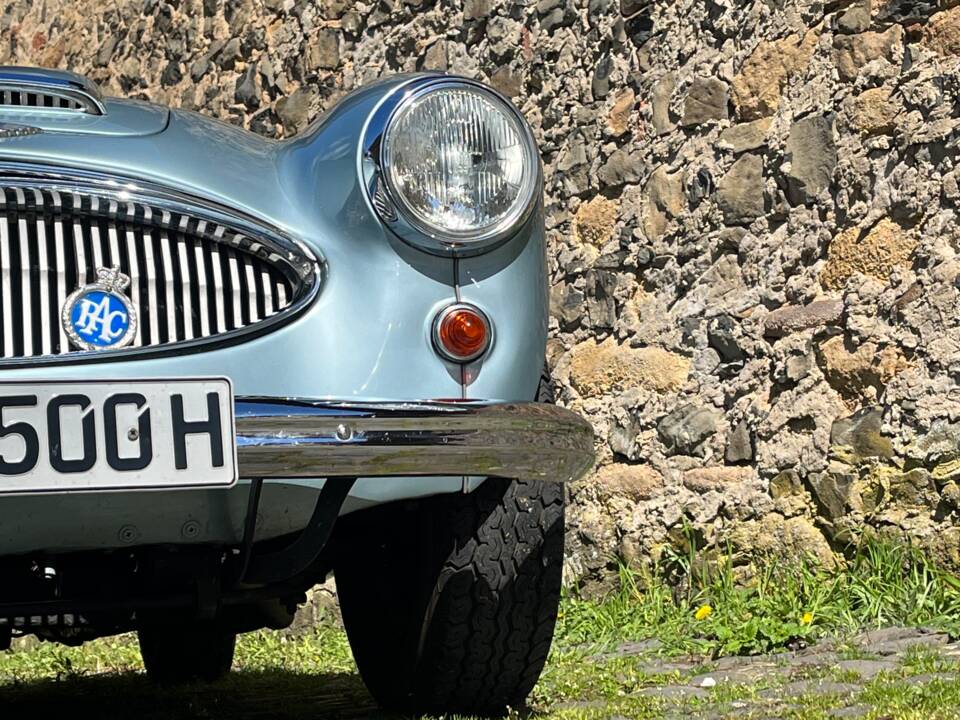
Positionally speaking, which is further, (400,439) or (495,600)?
(495,600)

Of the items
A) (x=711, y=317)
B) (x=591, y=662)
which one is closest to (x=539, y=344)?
(x=591, y=662)

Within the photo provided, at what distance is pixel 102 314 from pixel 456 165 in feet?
1.92

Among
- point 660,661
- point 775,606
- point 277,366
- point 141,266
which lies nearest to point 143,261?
point 141,266

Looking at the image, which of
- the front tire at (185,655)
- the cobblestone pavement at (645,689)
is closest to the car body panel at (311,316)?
the cobblestone pavement at (645,689)

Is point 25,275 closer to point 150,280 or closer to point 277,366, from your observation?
point 150,280

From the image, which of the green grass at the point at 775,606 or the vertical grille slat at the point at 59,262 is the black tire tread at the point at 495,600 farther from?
the green grass at the point at 775,606

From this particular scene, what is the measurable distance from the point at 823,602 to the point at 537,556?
1451 millimetres

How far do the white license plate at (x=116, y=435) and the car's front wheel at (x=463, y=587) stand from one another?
0.58 meters

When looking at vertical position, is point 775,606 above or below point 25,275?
below

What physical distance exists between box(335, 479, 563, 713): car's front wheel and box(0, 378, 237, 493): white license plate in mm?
580

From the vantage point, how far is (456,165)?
218 centimetres

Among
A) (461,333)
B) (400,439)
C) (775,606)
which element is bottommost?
(775,606)

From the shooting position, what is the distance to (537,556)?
95.4 inches

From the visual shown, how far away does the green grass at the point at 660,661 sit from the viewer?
270cm
